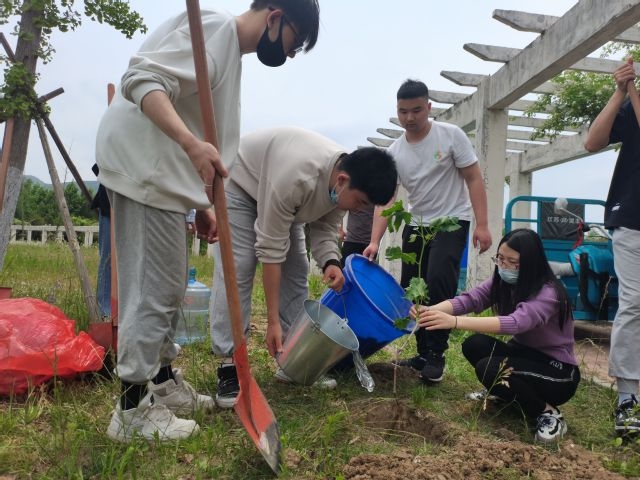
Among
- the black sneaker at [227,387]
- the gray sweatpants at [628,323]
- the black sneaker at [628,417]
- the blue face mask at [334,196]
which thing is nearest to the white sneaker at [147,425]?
the black sneaker at [227,387]

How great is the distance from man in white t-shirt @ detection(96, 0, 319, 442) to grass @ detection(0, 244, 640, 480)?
0.14 meters

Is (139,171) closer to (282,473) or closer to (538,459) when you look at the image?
(282,473)

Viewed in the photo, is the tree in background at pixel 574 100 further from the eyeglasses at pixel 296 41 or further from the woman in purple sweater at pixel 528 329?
the eyeglasses at pixel 296 41

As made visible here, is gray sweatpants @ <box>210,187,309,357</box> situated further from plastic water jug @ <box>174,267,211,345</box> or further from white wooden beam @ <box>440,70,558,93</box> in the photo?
white wooden beam @ <box>440,70,558,93</box>

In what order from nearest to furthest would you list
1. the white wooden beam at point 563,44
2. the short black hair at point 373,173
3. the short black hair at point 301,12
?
the short black hair at point 301,12
the short black hair at point 373,173
the white wooden beam at point 563,44

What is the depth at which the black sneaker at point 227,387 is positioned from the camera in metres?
2.34

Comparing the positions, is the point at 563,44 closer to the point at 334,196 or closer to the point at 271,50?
the point at 334,196

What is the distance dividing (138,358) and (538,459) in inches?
54.4

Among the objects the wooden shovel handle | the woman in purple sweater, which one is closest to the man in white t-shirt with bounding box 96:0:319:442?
the wooden shovel handle

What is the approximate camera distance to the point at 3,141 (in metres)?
3.39

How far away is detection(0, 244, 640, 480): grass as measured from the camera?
1715 millimetres

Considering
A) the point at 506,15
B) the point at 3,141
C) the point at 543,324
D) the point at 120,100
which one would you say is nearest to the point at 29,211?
the point at 3,141

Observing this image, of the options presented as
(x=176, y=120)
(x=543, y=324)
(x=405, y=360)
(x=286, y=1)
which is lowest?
(x=405, y=360)

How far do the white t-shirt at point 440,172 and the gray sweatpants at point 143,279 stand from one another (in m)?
1.60
